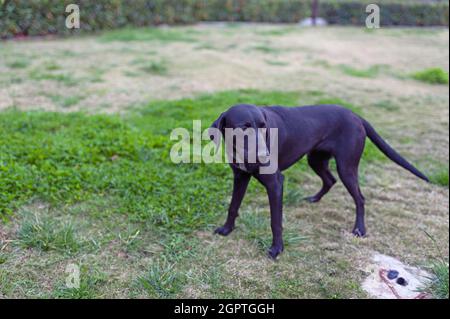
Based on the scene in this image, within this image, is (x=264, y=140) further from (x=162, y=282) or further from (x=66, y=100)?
(x=66, y=100)

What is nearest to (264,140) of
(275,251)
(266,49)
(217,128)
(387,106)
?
(217,128)

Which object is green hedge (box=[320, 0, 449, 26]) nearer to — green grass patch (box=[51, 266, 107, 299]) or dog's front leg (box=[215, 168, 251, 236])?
dog's front leg (box=[215, 168, 251, 236])

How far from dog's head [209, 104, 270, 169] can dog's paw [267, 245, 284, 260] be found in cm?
74

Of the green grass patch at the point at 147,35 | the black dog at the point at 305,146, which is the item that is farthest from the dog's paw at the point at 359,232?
the green grass patch at the point at 147,35

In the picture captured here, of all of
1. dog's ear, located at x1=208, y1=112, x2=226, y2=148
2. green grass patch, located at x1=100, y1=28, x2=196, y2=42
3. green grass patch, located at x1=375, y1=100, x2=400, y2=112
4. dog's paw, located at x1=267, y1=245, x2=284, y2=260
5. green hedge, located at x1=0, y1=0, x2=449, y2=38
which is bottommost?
dog's paw, located at x1=267, y1=245, x2=284, y2=260

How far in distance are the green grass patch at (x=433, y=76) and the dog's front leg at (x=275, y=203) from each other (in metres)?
6.79

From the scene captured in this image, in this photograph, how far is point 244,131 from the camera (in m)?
2.59

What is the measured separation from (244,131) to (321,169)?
4.77ft

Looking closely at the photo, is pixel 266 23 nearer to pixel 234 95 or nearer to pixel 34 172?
pixel 234 95

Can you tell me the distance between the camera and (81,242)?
3.09m

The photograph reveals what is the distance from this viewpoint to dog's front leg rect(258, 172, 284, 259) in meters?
2.91

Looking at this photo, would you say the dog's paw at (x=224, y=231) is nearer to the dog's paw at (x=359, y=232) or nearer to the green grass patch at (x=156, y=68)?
the dog's paw at (x=359, y=232)

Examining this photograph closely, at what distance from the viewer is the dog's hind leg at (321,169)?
3.75 metres

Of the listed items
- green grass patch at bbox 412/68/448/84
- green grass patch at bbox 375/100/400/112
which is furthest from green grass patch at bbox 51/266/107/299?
green grass patch at bbox 412/68/448/84
